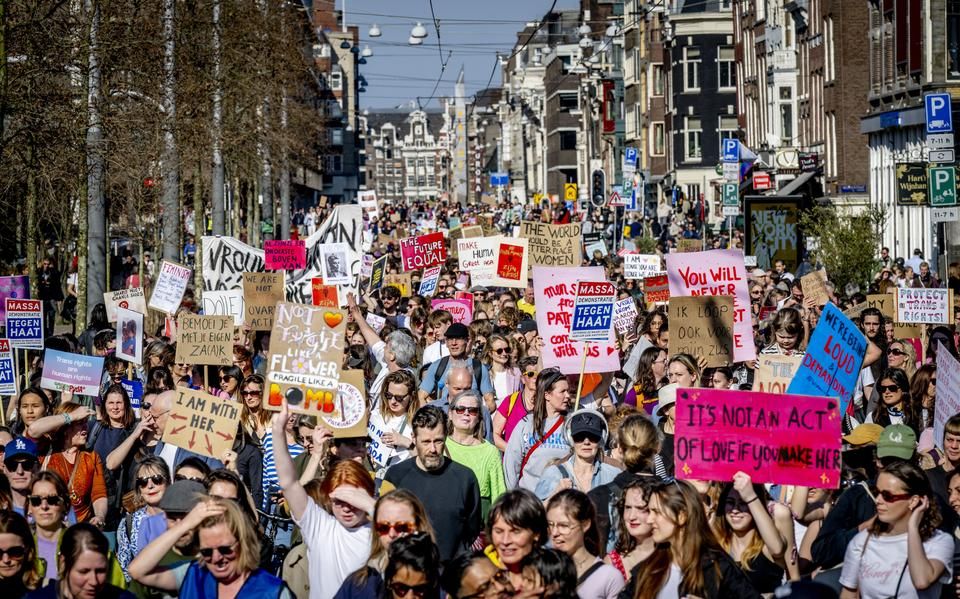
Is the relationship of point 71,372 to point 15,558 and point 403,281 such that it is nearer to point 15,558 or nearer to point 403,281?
point 15,558

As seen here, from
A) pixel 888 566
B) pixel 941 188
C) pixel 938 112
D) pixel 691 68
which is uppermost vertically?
pixel 691 68

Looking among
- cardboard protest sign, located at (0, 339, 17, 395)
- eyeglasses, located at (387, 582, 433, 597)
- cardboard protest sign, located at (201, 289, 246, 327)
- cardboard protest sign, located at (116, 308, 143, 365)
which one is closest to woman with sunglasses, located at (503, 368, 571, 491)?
eyeglasses, located at (387, 582, 433, 597)

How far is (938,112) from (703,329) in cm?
894

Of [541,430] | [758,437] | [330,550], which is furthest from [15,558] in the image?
[541,430]

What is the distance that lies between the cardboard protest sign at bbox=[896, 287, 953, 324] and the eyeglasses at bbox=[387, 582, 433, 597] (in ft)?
36.1

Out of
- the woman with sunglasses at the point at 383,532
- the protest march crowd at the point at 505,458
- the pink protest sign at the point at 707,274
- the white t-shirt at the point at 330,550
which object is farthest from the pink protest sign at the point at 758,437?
the pink protest sign at the point at 707,274

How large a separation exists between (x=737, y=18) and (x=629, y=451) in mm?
56042

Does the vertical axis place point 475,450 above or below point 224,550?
above

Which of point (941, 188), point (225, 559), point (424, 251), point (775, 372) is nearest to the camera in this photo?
point (225, 559)

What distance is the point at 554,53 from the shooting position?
130m

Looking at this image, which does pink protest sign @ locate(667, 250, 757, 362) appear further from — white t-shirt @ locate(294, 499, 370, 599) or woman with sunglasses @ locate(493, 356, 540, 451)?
white t-shirt @ locate(294, 499, 370, 599)

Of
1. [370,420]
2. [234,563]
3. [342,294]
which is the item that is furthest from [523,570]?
[342,294]

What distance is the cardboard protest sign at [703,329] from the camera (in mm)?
13328

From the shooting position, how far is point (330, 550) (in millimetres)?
7184
